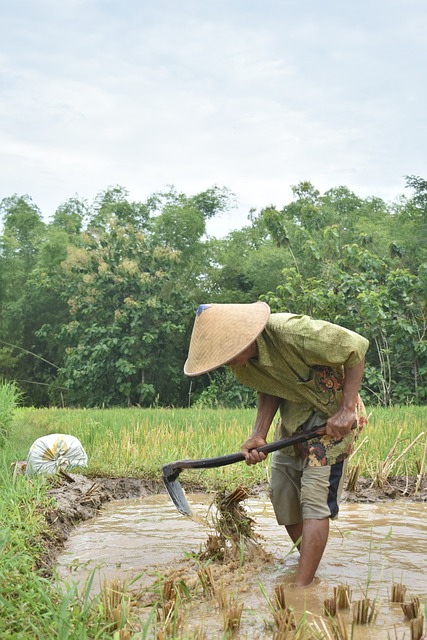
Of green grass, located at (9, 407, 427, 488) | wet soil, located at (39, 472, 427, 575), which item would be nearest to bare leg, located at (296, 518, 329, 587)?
wet soil, located at (39, 472, 427, 575)

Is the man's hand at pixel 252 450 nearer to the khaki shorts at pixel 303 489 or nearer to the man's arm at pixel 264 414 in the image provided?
the man's arm at pixel 264 414

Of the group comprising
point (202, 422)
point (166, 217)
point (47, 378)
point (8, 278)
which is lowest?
point (47, 378)

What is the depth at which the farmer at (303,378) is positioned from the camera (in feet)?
10.7

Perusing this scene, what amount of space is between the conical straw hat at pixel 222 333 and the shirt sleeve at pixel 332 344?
0.22 meters

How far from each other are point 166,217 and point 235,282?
108 inches

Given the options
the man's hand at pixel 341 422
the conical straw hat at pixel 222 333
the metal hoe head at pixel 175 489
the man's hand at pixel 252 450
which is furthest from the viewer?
the metal hoe head at pixel 175 489

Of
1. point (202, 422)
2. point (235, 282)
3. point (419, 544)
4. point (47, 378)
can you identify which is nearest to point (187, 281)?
point (235, 282)

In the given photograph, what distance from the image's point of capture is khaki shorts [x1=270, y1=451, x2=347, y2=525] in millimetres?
3344

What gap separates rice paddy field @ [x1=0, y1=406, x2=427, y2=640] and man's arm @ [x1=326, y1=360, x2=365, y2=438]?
0.69 m

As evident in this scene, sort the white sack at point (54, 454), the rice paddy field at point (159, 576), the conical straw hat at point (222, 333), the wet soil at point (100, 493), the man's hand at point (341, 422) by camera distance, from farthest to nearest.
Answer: the white sack at point (54, 454) < the wet soil at point (100, 493) < the man's hand at point (341, 422) < the conical straw hat at point (222, 333) < the rice paddy field at point (159, 576)

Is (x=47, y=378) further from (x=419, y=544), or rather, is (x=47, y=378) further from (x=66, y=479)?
(x=419, y=544)

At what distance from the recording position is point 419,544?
426 cm

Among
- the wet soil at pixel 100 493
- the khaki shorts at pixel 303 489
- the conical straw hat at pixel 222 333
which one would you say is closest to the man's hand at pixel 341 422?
the khaki shorts at pixel 303 489

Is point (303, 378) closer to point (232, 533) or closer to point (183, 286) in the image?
point (232, 533)
